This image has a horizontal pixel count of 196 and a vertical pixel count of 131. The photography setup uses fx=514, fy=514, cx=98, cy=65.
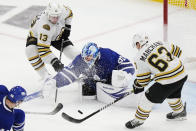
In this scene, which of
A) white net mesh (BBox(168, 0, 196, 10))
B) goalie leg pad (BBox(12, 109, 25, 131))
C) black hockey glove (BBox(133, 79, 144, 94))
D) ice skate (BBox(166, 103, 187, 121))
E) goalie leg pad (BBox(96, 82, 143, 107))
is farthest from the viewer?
white net mesh (BBox(168, 0, 196, 10))

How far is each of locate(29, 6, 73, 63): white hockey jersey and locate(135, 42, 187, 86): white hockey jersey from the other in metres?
1.17

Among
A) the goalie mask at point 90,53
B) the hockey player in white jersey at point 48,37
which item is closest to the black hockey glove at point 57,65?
the hockey player in white jersey at point 48,37

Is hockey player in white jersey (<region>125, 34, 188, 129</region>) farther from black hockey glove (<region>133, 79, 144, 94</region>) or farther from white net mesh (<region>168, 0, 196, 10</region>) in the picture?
white net mesh (<region>168, 0, 196, 10</region>)

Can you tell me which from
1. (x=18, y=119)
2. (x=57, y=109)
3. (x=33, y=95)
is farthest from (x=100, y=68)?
(x=18, y=119)

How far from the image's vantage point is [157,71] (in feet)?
12.6

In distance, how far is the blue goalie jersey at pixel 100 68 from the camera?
175 inches

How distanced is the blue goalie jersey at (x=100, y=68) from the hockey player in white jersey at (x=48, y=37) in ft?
1.06

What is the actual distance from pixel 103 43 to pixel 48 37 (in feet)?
4.90

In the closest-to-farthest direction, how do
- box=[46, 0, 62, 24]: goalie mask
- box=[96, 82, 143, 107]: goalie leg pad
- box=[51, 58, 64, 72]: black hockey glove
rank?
box=[96, 82, 143, 107]: goalie leg pad → box=[46, 0, 62, 24]: goalie mask → box=[51, 58, 64, 72]: black hockey glove

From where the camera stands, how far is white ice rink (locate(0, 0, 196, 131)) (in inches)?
167

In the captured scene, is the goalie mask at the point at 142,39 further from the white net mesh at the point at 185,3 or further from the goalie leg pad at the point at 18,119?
the white net mesh at the point at 185,3

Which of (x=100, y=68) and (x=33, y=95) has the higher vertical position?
(x=100, y=68)

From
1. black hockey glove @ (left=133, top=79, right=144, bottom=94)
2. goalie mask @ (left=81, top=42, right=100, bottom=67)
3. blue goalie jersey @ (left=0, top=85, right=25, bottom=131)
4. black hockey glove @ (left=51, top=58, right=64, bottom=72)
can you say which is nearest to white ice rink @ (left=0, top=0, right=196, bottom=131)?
black hockey glove @ (left=51, top=58, right=64, bottom=72)

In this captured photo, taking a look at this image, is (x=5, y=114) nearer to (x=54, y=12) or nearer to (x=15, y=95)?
(x=15, y=95)
